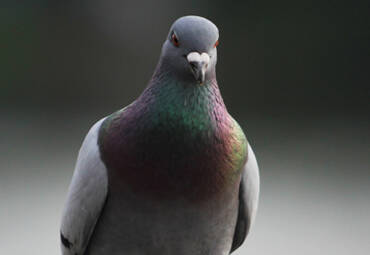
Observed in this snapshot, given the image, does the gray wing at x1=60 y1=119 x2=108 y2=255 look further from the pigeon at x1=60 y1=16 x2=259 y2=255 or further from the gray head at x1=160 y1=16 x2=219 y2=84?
the gray head at x1=160 y1=16 x2=219 y2=84

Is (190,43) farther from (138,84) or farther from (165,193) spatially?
(138,84)

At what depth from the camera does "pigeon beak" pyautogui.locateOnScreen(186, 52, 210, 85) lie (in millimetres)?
1247

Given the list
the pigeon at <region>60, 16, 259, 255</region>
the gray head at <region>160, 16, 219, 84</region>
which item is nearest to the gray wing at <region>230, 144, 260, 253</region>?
the pigeon at <region>60, 16, 259, 255</region>

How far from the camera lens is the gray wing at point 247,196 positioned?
1.50m

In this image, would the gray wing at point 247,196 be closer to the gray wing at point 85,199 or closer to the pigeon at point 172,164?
the pigeon at point 172,164

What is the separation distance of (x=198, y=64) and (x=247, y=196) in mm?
426

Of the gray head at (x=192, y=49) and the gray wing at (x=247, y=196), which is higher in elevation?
the gray head at (x=192, y=49)

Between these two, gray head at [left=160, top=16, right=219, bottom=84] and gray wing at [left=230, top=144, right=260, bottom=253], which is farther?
gray wing at [left=230, top=144, right=260, bottom=253]

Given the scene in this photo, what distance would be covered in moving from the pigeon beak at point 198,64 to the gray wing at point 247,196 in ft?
1.05

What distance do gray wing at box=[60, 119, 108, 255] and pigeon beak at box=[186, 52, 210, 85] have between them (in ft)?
1.11

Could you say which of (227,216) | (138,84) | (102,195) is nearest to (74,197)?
(102,195)

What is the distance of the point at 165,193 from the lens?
1.37 m

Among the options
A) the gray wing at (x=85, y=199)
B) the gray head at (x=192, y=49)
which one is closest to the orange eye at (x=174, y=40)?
the gray head at (x=192, y=49)

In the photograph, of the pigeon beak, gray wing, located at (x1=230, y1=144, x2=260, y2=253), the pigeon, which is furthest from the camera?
gray wing, located at (x1=230, y1=144, x2=260, y2=253)
